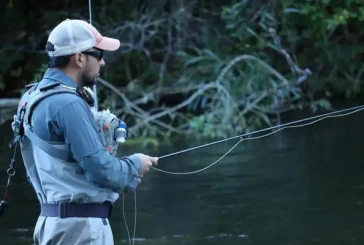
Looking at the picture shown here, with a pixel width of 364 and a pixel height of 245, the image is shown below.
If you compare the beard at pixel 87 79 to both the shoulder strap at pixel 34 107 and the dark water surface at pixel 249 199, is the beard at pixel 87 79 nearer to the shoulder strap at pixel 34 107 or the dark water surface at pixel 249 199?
the shoulder strap at pixel 34 107

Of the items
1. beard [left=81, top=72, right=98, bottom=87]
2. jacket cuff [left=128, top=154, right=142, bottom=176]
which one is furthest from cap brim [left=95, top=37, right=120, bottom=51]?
jacket cuff [left=128, top=154, right=142, bottom=176]

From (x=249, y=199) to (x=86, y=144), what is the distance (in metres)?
5.20

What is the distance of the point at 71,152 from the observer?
3283 mm

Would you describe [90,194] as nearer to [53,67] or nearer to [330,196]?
[53,67]

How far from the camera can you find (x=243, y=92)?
1309cm

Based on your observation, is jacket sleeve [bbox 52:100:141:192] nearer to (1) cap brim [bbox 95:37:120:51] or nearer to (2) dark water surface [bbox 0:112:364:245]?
(1) cap brim [bbox 95:37:120:51]

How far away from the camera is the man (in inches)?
128

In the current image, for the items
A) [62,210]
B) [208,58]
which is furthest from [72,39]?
[208,58]

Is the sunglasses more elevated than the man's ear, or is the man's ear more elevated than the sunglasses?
the sunglasses

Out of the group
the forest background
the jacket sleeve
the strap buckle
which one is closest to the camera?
the jacket sleeve

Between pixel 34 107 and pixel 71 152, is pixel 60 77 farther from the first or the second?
pixel 71 152

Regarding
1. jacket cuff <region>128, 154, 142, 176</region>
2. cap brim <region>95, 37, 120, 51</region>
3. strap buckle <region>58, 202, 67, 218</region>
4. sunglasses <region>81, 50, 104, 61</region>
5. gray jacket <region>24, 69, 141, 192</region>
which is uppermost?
cap brim <region>95, 37, 120, 51</region>

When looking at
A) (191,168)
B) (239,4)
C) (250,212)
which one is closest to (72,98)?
(250,212)

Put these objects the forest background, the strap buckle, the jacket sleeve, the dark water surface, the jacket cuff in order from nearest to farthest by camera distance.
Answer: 1. the jacket sleeve
2. the strap buckle
3. the jacket cuff
4. the dark water surface
5. the forest background
